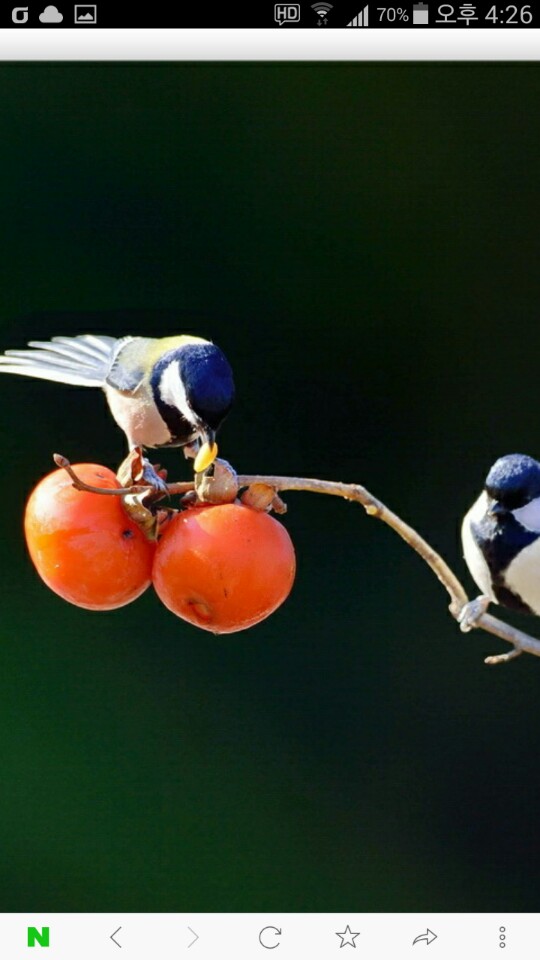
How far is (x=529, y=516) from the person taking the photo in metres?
1.19

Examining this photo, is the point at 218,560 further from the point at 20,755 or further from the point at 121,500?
the point at 20,755

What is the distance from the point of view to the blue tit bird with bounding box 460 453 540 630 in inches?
46.6

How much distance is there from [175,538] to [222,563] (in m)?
0.04

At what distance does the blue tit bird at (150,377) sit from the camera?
1130mm

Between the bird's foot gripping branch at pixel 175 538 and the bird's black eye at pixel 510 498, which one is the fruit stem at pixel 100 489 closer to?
the bird's foot gripping branch at pixel 175 538
